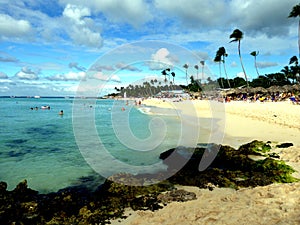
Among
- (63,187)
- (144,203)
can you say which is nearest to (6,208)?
(63,187)

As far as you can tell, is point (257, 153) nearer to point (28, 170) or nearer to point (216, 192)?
point (216, 192)

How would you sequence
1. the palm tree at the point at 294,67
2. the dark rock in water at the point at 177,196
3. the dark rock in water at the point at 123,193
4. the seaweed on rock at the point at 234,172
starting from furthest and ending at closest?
the palm tree at the point at 294,67 < the seaweed on rock at the point at 234,172 < the dark rock in water at the point at 177,196 < the dark rock in water at the point at 123,193

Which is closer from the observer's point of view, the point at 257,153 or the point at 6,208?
the point at 6,208

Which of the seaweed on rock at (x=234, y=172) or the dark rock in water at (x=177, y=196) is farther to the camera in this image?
the seaweed on rock at (x=234, y=172)

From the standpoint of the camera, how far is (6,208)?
22.4 ft

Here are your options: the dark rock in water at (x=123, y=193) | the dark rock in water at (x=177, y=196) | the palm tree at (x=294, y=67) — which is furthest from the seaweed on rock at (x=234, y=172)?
the palm tree at (x=294, y=67)

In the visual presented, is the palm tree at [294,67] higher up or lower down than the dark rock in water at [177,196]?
higher up

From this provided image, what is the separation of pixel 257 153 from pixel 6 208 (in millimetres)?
10556

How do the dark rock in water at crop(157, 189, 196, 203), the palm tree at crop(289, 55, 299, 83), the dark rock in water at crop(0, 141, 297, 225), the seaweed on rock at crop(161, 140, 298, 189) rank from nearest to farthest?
the dark rock in water at crop(0, 141, 297, 225) < the dark rock in water at crop(157, 189, 196, 203) < the seaweed on rock at crop(161, 140, 298, 189) < the palm tree at crop(289, 55, 299, 83)

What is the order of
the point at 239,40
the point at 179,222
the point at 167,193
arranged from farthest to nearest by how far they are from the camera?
the point at 239,40, the point at 167,193, the point at 179,222

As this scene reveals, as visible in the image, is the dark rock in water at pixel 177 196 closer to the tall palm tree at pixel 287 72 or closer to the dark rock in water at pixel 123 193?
the dark rock in water at pixel 123 193

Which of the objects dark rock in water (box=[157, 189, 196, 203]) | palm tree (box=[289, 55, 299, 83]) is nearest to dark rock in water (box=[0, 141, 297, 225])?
dark rock in water (box=[157, 189, 196, 203])

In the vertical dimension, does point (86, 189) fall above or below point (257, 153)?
below

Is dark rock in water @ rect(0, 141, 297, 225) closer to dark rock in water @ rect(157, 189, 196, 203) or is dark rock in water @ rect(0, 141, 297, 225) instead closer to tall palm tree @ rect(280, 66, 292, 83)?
dark rock in water @ rect(157, 189, 196, 203)
